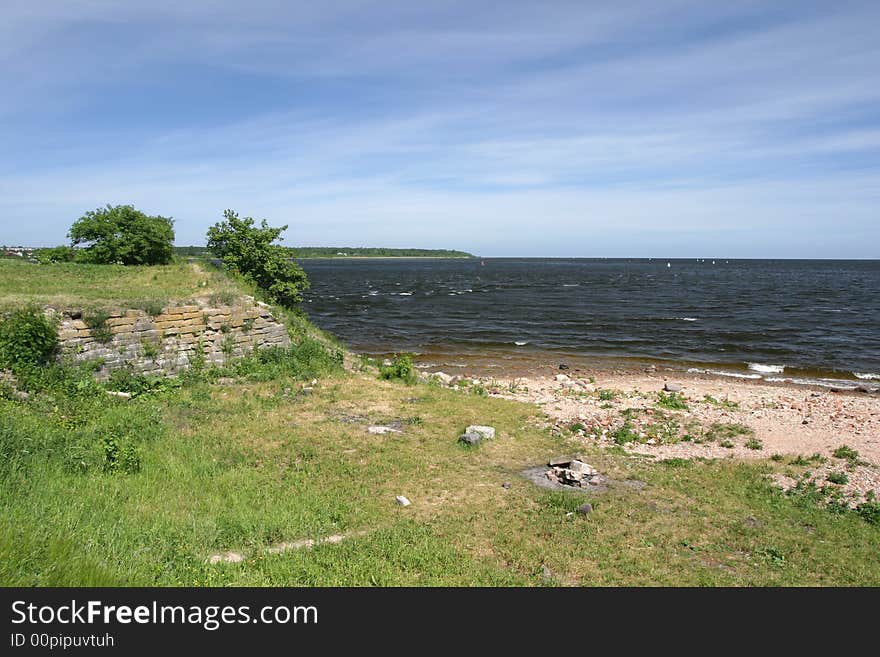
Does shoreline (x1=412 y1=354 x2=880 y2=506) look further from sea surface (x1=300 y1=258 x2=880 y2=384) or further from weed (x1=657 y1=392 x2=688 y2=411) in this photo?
sea surface (x1=300 y1=258 x2=880 y2=384)

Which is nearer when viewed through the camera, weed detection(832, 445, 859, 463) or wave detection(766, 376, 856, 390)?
weed detection(832, 445, 859, 463)

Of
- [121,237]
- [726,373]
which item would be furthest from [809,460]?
[121,237]

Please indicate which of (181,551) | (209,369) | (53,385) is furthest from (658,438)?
(53,385)

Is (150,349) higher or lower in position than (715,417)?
higher

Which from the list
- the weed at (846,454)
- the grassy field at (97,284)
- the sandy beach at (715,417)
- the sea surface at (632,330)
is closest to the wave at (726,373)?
the sea surface at (632,330)

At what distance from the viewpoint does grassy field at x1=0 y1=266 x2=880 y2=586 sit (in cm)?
684

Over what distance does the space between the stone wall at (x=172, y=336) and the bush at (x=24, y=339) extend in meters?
0.48

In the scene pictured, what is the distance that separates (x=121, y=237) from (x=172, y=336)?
11.6 m

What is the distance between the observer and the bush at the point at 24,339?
12914 mm

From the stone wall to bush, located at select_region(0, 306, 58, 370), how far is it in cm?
48

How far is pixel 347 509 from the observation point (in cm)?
891

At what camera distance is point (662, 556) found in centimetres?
797

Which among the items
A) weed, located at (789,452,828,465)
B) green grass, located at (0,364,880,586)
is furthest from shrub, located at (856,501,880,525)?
weed, located at (789,452,828,465)

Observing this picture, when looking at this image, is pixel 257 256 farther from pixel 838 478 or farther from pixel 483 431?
pixel 838 478
